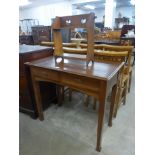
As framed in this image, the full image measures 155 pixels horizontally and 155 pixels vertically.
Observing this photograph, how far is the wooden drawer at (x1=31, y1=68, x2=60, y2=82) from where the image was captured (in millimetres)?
1339

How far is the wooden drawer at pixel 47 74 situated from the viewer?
52.7 inches

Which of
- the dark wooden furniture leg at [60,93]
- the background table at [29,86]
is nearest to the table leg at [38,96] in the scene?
the background table at [29,86]

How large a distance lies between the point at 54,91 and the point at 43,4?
377 inches

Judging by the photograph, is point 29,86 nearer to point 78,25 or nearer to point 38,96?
point 38,96

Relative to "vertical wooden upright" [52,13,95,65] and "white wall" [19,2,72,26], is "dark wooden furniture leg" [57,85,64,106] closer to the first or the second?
"vertical wooden upright" [52,13,95,65]

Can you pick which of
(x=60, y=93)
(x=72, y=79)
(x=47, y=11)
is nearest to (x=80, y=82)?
(x=72, y=79)

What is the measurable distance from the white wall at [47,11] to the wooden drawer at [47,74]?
323 inches

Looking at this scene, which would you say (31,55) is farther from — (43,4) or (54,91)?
(43,4)

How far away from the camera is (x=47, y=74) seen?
54.7 inches

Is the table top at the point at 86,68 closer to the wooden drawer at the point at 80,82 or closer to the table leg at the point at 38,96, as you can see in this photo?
the wooden drawer at the point at 80,82

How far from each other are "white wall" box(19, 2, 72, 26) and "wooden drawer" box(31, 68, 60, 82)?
8200mm
